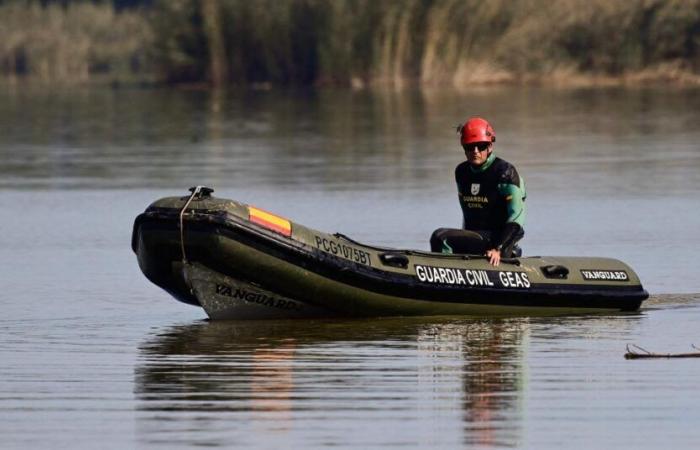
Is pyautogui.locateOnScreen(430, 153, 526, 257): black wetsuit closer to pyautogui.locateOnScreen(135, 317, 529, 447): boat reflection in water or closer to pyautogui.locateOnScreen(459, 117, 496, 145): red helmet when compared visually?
pyautogui.locateOnScreen(459, 117, 496, 145): red helmet

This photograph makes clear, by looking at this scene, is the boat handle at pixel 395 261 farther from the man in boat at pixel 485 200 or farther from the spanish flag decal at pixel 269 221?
Answer: the spanish flag decal at pixel 269 221

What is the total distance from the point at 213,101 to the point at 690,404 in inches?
1793

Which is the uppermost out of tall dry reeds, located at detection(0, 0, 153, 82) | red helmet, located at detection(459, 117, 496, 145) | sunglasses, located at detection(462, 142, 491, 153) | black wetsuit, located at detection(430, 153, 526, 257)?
tall dry reeds, located at detection(0, 0, 153, 82)

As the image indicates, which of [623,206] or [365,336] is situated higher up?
[623,206]

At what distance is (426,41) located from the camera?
58750mm

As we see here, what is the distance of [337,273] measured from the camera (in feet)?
40.8

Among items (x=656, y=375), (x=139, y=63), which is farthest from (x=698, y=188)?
(x=139, y=63)

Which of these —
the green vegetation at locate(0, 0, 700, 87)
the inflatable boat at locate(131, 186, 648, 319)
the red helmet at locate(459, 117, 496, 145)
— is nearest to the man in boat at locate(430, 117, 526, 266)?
the red helmet at locate(459, 117, 496, 145)

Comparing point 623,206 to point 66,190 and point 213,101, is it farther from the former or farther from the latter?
point 213,101

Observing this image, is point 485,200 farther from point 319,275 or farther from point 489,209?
point 319,275

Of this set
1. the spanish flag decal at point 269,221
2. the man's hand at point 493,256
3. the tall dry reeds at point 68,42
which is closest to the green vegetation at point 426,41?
the tall dry reeds at point 68,42

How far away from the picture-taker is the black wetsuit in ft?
42.3

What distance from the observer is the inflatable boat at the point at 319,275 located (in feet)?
39.7

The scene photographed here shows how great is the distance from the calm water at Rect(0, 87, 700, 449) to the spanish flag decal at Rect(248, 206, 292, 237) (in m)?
0.64
